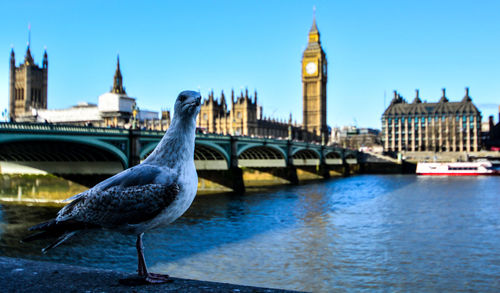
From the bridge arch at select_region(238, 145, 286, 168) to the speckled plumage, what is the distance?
44.1 meters

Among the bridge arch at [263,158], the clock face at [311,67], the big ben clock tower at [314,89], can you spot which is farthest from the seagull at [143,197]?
the clock face at [311,67]

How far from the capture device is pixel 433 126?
110062mm

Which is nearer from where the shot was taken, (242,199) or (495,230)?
(495,230)

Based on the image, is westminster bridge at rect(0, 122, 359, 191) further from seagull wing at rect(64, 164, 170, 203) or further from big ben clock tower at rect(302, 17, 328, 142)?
big ben clock tower at rect(302, 17, 328, 142)

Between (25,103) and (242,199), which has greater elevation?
(25,103)

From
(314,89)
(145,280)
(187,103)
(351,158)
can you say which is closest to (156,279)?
(145,280)

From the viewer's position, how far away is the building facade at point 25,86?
121750 millimetres

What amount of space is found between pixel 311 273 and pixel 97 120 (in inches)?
3598

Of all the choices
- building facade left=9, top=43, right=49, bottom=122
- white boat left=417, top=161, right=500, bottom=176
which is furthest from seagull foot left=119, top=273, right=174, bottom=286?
building facade left=9, top=43, right=49, bottom=122

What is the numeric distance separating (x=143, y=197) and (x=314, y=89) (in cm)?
13201

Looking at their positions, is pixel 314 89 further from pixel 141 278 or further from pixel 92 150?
pixel 141 278

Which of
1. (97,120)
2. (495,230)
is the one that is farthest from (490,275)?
(97,120)

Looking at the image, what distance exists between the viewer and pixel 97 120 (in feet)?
316

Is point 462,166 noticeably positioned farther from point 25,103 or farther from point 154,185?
point 25,103
